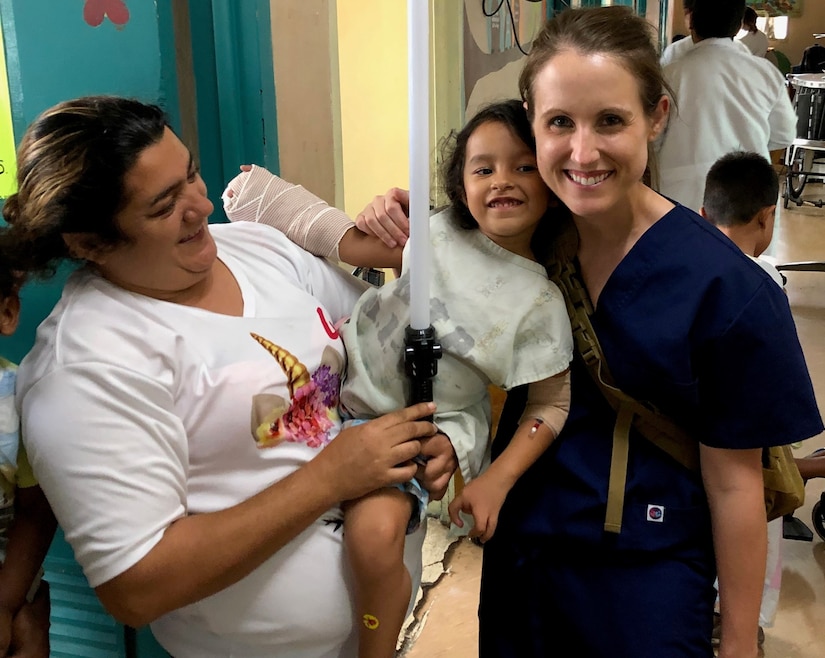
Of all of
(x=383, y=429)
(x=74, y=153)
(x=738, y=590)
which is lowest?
(x=738, y=590)

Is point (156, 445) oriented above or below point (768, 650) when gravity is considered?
above

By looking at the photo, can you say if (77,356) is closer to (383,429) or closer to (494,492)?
(383,429)

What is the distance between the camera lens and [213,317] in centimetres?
94

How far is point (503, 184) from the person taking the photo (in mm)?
1032

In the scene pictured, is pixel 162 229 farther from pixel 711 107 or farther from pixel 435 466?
pixel 711 107

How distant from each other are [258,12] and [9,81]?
0.40 meters

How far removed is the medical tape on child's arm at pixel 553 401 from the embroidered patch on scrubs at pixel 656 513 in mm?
160

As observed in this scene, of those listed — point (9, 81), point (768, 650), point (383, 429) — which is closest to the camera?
point (383, 429)

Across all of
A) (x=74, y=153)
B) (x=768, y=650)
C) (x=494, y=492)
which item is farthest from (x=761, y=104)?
(x=74, y=153)

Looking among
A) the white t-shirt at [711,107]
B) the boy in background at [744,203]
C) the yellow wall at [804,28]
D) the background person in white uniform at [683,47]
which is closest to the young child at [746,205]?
the boy in background at [744,203]

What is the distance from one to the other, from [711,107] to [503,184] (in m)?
1.90

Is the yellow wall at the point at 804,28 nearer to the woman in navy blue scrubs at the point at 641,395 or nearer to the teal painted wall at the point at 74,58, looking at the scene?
the woman in navy blue scrubs at the point at 641,395

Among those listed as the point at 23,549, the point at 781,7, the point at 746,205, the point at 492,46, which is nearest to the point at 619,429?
the point at 23,549

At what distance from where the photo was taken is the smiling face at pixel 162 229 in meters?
0.87
